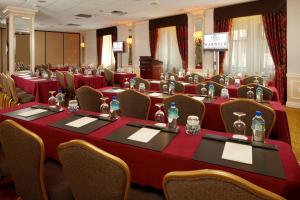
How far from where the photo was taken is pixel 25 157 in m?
1.67

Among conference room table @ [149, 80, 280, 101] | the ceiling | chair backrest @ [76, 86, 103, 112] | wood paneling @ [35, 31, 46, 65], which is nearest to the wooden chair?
chair backrest @ [76, 86, 103, 112]

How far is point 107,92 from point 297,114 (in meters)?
4.66

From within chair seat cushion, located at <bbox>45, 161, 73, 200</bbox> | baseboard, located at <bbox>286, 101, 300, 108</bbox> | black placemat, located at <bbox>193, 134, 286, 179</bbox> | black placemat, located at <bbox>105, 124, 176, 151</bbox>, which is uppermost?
black placemat, located at <bbox>105, 124, 176, 151</bbox>

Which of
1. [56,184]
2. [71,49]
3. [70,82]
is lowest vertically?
[56,184]

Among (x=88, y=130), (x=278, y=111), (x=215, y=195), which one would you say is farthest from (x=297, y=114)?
(x=215, y=195)

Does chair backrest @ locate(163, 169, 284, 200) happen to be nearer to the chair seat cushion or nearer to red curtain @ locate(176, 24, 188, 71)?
the chair seat cushion

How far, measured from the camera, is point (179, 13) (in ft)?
31.2

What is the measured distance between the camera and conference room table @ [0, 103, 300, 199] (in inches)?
53.2

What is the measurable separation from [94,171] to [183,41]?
29.0ft

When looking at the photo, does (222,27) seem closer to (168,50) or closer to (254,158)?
(168,50)

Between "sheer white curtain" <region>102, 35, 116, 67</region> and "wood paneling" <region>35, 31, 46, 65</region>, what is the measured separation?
11.4 feet

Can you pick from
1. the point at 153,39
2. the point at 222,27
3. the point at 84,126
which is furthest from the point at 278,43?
the point at 84,126

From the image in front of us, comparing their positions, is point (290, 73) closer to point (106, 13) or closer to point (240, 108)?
point (240, 108)

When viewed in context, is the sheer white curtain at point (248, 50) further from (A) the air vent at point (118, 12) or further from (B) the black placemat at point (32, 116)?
(B) the black placemat at point (32, 116)
